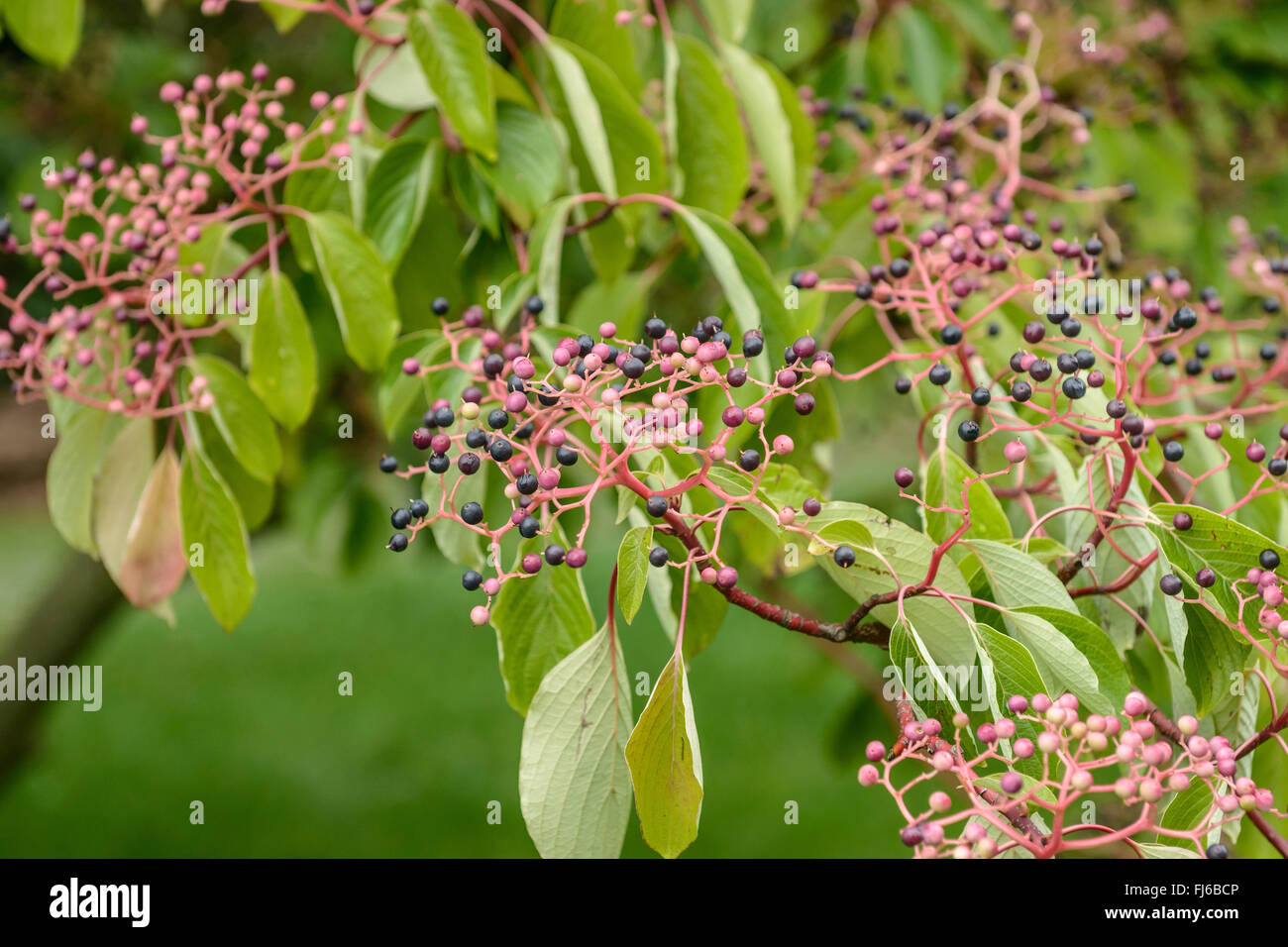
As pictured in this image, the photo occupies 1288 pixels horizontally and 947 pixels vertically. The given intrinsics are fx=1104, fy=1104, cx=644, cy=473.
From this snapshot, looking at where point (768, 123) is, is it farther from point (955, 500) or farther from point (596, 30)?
Result: point (955, 500)

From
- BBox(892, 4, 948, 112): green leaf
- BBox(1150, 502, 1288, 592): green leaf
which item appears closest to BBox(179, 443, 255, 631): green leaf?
BBox(1150, 502, 1288, 592): green leaf

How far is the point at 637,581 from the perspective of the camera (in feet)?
3.76

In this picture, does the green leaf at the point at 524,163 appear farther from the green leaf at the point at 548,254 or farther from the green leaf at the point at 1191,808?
the green leaf at the point at 1191,808

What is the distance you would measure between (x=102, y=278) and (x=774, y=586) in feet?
7.74

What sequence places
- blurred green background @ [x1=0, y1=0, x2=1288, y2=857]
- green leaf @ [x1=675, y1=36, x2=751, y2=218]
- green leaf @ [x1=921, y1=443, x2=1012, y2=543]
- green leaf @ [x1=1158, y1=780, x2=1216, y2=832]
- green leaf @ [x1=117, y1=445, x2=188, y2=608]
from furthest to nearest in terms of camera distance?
Result: blurred green background @ [x1=0, y1=0, x2=1288, y2=857]
green leaf @ [x1=675, y1=36, x2=751, y2=218]
green leaf @ [x1=117, y1=445, x2=188, y2=608]
green leaf @ [x1=921, y1=443, x2=1012, y2=543]
green leaf @ [x1=1158, y1=780, x2=1216, y2=832]

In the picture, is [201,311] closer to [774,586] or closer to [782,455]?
[782,455]

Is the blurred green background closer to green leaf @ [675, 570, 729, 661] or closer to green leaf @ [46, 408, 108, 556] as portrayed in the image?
green leaf @ [46, 408, 108, 556]

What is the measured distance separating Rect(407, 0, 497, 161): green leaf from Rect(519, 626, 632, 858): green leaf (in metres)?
0.76

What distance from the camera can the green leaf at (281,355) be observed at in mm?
1651

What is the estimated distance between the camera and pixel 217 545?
1629 millimetres

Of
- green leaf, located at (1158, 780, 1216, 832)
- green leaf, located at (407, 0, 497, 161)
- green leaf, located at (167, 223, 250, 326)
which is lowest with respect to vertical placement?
green leaf, located at (1158, 780, 1216, 832)

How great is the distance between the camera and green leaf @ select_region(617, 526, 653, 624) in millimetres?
1138

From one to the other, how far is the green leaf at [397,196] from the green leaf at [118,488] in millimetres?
474
